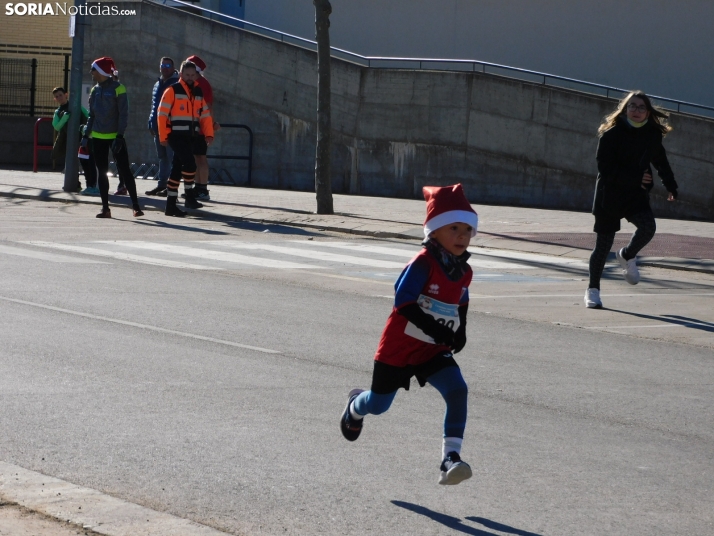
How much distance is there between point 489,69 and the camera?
25.1 m

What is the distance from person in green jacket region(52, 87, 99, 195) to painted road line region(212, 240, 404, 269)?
6504mm

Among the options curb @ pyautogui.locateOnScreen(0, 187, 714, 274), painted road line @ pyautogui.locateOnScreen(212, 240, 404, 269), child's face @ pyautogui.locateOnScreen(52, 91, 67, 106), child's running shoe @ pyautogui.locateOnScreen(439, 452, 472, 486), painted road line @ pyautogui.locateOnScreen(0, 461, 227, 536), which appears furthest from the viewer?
child's face @ pyautogui.locateOnScreen(52, 91, 67, 106)

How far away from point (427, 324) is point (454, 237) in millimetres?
435

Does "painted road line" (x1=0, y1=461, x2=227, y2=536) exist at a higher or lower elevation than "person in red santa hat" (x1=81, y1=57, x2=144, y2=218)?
lower

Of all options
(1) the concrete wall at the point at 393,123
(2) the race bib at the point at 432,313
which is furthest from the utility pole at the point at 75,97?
(2) the race bib at the point at 432,313

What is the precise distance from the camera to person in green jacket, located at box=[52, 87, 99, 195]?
70.2 ft

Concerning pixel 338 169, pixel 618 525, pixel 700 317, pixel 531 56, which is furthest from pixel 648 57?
pixel 618 525

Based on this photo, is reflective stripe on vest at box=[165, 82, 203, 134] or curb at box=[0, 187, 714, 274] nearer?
curb at box=[0, 187, 714, 274]

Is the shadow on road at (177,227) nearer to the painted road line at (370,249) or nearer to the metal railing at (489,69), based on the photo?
the painted road line at (370,249)

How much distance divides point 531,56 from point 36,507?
79.1ft

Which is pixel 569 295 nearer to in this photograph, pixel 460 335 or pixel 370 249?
pixel 370 249

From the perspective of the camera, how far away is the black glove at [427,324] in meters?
5.26

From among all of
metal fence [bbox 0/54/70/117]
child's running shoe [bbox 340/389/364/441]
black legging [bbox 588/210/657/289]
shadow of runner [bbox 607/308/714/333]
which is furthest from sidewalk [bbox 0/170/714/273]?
child's running shoe [bbox 340/389/364/441]

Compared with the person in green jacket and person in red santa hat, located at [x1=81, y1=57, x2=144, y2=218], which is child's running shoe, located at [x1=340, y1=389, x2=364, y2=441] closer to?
person in red santa hat, located at [x1=81, y1=57, x2=144, y2=218]
